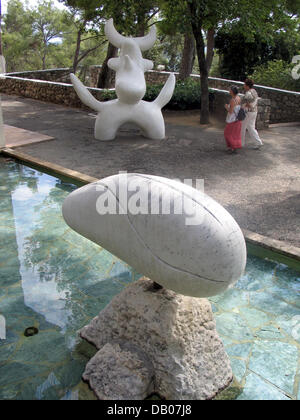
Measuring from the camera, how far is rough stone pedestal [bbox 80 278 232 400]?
113 inches

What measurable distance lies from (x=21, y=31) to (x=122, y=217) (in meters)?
35.4

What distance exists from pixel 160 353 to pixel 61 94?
43.9ft

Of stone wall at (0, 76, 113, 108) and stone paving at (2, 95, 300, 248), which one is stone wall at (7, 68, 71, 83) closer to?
stone wall at (0, 76, 113, 108)

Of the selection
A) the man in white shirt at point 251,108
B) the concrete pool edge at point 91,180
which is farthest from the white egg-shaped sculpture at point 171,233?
the man in white shirt at point 251,108

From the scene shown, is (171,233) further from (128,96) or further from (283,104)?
(283,104)

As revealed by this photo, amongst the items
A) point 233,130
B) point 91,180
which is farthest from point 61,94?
point 91,180

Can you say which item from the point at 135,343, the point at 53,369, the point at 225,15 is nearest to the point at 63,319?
the point at 53,369

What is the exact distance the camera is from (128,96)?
910 cm

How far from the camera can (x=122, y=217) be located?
278 centimetres

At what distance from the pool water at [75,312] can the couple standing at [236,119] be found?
15.0 ft

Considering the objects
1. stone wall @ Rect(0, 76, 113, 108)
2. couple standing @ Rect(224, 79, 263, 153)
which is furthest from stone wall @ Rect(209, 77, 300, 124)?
stone wall @ Rect(0, 76, 113, 108)

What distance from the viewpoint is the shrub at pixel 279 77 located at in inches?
590

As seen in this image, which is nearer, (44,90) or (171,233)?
(171,233)

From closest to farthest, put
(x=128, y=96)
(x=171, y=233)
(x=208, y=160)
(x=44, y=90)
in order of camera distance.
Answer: (x=171, y=233) → (x=208, y=160) → (x=128, y=96) → (x=44, y=90)
